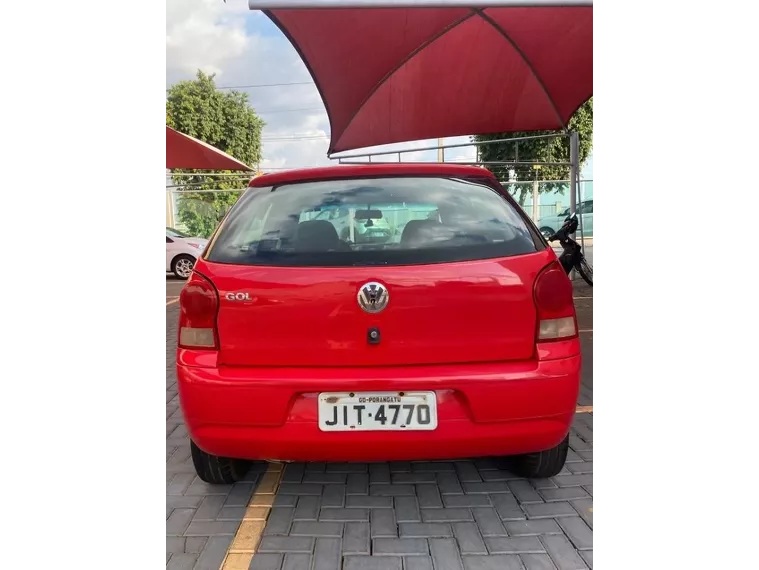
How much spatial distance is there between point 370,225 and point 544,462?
4.66ft

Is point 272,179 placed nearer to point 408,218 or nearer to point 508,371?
point 408,218

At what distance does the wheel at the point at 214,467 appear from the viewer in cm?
239

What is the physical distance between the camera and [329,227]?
2.18 m

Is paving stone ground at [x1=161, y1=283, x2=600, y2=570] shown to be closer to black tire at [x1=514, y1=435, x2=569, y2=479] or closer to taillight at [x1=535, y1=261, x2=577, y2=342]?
black tire at [x1=514, y1=435, x2=569, y2=479]

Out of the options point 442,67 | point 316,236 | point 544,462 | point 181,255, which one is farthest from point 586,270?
point 181,255

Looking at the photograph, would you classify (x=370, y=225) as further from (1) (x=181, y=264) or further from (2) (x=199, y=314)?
(1) (x=181, y=264)

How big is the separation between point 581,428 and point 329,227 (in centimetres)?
212

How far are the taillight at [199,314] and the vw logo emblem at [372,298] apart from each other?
58 cm

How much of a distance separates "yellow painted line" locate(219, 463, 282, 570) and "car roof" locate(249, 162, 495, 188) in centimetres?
148

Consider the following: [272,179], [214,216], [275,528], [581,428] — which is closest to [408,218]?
[272,179]

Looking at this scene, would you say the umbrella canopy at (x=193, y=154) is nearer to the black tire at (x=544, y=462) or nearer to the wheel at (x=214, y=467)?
the wheel at (x=214, y=467)

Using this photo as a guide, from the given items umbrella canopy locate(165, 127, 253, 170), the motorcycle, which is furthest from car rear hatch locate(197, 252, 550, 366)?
umbrella canopy locate(165, 127, 253, 170)

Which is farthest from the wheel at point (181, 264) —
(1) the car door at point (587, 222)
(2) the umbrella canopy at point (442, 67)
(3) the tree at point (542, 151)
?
(3) the tree at point (542, 151)

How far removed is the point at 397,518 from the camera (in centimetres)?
218
